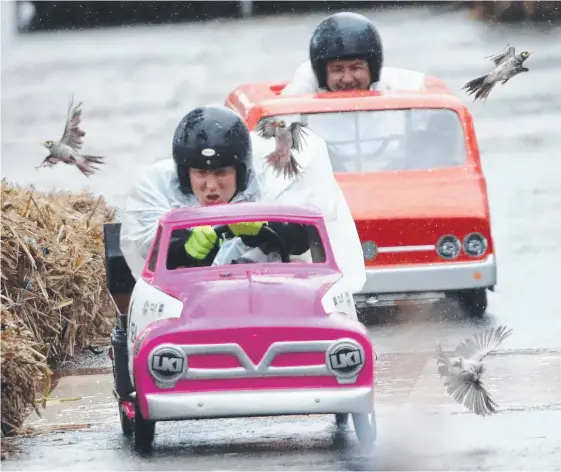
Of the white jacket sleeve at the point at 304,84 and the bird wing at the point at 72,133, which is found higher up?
the bird wing at the point at 72,133

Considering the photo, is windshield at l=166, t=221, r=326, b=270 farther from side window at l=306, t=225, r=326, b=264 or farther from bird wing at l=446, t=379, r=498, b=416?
bird wing at l=446, t=379, r=498, b=416

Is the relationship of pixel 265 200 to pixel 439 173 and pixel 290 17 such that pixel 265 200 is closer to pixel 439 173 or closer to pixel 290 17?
pixel 439 173

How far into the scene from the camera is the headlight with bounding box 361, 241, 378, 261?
13.6m

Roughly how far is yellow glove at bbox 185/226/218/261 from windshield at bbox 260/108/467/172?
492cm

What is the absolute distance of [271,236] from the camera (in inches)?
377

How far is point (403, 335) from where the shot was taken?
13383 millimetres

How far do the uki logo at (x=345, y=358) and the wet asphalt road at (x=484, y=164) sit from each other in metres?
0.49

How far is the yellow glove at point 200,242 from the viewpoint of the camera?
9.54m

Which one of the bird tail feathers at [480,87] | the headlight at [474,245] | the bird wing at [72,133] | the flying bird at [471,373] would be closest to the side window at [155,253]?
the flying bird at [471,373]

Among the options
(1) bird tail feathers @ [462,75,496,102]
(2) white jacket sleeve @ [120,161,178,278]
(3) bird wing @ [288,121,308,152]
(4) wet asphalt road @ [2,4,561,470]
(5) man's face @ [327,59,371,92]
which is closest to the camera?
(4) wet asphalt road @ [2,4,561,470]

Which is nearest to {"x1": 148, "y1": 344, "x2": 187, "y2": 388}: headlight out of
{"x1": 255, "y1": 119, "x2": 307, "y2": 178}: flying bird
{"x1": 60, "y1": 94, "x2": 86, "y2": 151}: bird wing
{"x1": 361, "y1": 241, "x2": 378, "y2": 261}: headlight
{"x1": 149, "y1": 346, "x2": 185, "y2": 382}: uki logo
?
{"x1": 149, "y1": 346, "x2": 185, "y2": 382}: uki logo

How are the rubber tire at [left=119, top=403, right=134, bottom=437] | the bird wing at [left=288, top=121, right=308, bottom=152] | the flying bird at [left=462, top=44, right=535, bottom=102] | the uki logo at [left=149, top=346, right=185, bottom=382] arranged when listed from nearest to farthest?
1. the uki logo at [left=149, top=346, right=185, bottom=382]
2. the rubber tire at [left=119, top=403, right=134, bottom=437]
3. the bird wing at [left=288, top=121, right=308, bottom=152]
4. the flying bird at [left=462, top=44, right=535, bottom=102]

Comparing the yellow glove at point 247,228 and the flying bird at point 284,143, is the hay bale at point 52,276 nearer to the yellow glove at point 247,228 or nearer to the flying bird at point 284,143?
the yellow glove at point 247,228

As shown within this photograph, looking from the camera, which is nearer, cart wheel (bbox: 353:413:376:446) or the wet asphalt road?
cart wheel (bbox: 353:413:376:446)
